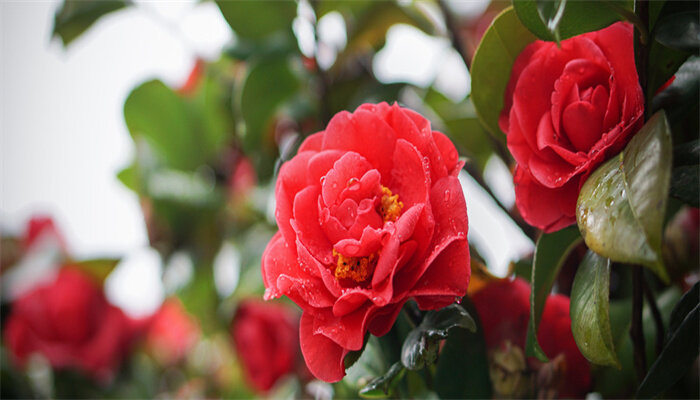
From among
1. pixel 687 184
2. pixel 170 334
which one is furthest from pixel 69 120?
pixel 687 184

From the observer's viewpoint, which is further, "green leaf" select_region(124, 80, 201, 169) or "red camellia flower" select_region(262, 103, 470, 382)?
"green leaf" select_region(124, 80, 201, 169)

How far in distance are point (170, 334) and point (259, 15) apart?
64 cm

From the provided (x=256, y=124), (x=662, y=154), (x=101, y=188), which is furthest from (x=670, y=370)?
(x=101, y=188)

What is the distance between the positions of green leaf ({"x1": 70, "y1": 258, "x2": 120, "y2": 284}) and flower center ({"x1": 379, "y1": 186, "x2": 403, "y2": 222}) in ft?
2.19

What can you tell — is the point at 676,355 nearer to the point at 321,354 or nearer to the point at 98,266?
the point at 321,354

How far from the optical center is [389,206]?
333 millimetres

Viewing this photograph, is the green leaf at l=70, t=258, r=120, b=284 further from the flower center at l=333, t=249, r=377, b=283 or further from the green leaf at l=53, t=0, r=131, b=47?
the flower center at l=333, t=249, r=377, b=283

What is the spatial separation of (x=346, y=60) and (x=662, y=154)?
1.74ft

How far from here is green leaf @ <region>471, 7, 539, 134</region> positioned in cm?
36

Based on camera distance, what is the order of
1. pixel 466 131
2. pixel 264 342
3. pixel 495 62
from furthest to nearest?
pixel 264 342
pixel 466 131
pixel 495 62

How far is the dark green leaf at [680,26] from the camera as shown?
0.30 metres

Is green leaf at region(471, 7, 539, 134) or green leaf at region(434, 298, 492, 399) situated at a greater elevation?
green leaf at region(471, 7, 539, 134)

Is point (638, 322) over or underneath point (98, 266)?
over

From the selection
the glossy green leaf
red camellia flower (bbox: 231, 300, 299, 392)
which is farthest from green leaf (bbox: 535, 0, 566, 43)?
red camellia flower (bbox: 231, 300, 299, 392)
